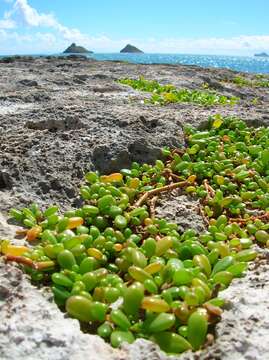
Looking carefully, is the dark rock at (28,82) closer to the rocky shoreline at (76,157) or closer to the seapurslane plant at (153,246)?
the rocky shoreline at (76,157)

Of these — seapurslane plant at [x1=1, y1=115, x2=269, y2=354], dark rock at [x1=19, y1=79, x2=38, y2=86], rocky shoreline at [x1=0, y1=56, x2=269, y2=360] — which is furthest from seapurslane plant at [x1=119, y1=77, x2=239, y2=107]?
seapurslane plant at [x1=1, y1=115, x2=269, y2=354]

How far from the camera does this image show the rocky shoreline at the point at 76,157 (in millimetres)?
1306

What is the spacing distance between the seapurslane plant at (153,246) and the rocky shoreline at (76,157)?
2.4 inches

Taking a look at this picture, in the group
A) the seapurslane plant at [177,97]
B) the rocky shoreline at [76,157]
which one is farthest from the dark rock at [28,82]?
the seapurslane plant at [177,97]

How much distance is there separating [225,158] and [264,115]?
1.20 meters

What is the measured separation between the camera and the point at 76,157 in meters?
2.82

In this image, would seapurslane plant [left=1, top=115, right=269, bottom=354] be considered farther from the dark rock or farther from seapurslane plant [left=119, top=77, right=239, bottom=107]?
the dark rock

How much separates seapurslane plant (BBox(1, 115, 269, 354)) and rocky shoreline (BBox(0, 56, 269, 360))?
62 millimetres

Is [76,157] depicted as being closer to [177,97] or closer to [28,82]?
[177,97]

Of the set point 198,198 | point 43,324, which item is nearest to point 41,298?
point 43,324

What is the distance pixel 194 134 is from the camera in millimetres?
3311

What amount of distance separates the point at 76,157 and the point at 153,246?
1.16 meters

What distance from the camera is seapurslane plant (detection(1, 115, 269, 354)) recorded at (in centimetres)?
142

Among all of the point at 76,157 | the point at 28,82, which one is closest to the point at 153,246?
the point at 76,157
